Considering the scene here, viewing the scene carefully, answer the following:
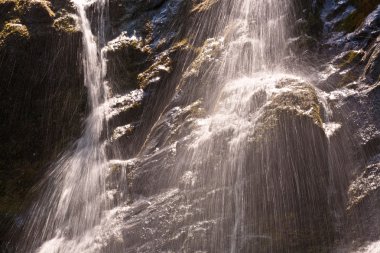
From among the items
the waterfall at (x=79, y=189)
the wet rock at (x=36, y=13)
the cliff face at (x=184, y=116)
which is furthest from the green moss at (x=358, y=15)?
the wet rock at (x=36, y=13)

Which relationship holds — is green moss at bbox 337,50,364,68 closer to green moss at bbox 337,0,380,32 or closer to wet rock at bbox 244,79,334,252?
green moss at bbox 337,0,380,32

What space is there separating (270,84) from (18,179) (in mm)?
7126

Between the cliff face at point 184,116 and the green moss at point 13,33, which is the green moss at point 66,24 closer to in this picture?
the cliff face at point 184,116

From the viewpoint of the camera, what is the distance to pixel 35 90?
43.2 ft

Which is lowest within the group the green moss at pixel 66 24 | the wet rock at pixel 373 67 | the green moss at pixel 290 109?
the green moss at pixel 290 109

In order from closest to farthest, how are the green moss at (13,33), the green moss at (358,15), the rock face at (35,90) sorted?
the green moss at (358,15) → the rock face at (35,90) → the green moss at (13,33)

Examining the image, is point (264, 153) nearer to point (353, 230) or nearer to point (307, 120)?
point (307, 120)

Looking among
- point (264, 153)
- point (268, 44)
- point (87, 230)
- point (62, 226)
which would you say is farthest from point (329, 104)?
point (62, 226)

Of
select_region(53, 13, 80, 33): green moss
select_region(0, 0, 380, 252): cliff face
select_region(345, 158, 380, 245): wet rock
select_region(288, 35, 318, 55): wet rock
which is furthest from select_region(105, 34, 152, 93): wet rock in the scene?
select_region(345, 158, 380, 245): wet rock

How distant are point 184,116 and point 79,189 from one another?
2.96 meters

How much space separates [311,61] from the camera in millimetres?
10227

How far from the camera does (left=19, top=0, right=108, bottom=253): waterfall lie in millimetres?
9930

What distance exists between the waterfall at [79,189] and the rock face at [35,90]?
0.42 metres

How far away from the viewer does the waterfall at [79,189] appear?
993 centimetres
